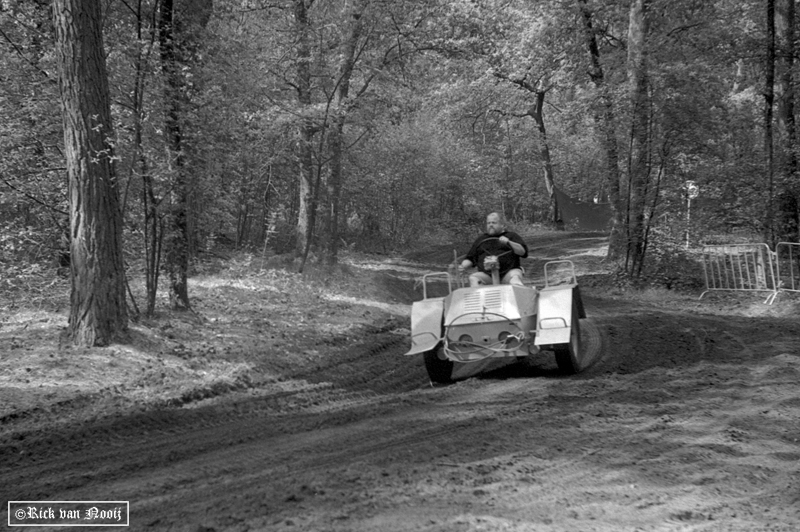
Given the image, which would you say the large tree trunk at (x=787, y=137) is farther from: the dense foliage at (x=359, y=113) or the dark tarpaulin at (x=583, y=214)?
the dark tarpaulin at (x=583, y=214)

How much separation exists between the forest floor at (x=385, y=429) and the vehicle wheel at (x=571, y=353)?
17cm

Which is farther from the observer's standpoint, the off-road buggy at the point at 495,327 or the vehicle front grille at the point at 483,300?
the vehicle front grille at the point at 483,300

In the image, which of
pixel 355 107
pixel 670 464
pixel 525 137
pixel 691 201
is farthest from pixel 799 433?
pixel 525 137

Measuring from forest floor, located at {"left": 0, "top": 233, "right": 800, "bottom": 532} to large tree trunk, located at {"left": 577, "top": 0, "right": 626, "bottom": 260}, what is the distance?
6.30m

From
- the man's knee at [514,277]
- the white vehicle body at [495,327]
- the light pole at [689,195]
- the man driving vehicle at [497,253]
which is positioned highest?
the light pole at [689,195]

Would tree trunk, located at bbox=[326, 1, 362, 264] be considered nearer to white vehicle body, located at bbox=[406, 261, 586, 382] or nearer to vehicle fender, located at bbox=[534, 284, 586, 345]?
white vehicle body, located at bbox=[406, 261, 586, 382]

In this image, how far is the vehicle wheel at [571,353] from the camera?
826 centimetres

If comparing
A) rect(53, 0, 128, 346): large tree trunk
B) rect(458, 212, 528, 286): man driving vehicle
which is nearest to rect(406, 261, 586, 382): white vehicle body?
rect(458, 212, 528, 286): man driving vehicle

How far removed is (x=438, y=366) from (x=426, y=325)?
0.50 metres

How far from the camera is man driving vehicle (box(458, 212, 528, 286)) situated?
30.3ft

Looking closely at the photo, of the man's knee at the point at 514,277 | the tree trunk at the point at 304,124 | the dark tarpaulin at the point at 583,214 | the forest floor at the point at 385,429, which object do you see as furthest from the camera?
the dark tarpaulin at the point at 583,214

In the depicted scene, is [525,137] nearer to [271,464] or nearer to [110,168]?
[110,168]

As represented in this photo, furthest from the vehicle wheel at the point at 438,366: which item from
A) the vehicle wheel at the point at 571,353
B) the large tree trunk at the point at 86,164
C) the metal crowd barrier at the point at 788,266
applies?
the metal crowd barrier at the point at 788,266

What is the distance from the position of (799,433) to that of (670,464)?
1.53m
